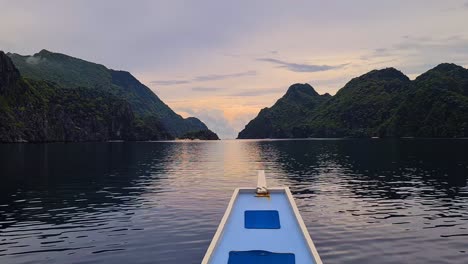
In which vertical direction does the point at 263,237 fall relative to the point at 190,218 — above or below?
above

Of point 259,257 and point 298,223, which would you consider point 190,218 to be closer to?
point 298,223

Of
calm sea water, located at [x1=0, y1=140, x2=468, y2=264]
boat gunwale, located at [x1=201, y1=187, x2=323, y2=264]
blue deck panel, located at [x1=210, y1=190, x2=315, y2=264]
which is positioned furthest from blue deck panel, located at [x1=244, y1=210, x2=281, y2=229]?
calm sea water, located at [x1=0, y1=140, x2=468, y2=264]

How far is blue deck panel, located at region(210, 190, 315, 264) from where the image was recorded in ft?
48.1

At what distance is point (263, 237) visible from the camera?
16.7 meters

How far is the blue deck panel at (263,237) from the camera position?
1465 cm

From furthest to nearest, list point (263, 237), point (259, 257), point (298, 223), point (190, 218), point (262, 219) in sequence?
1. point (190, 218)
2. point (262, 219)
3. point (298, 223)
4. point (263, 237)
5. point (259, 257)

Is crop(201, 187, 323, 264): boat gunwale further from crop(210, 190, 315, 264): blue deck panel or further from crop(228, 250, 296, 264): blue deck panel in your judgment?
crop(228, 250, 296, 264): blue deck panel

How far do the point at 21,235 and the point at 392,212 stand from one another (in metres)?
29.3

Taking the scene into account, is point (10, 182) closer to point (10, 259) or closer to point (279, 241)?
point (10, 259)

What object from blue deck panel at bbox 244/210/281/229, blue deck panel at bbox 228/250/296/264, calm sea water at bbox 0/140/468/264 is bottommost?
calm sea water at bbox 0/140/468/264

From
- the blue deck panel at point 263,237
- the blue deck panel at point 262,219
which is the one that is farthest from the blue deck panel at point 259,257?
the blue deck panel at point 262,219

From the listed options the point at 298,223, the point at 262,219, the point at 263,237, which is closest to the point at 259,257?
the point at 263,237

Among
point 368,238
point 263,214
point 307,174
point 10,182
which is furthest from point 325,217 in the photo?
point 10,182

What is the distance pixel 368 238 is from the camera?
24.5 meters
